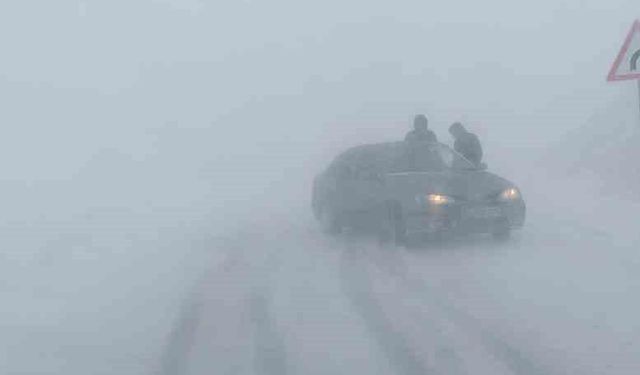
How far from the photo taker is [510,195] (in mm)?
14008

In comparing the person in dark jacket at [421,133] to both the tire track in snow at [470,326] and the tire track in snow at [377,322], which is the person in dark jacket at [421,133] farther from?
the tire track in snow at [470,326]

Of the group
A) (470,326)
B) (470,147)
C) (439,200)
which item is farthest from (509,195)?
(470,326)

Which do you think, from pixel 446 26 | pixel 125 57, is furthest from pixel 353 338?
pixel 446 26

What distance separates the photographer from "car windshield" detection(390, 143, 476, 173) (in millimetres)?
15180

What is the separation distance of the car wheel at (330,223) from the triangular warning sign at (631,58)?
5514mm

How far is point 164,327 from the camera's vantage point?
30.8 ft

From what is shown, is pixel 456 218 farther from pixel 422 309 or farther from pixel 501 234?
pixel 422 309

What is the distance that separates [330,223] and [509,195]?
2776 mm

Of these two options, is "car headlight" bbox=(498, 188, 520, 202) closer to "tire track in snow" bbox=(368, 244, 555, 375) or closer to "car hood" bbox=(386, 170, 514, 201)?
"car hood" bbox=(386, 170, 514, 201)

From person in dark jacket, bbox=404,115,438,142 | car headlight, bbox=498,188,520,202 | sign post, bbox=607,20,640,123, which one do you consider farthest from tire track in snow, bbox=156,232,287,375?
person in dark jacket, bbox=404,115,438,142

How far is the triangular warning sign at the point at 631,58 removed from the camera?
1085 centimetres

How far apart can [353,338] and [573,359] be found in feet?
5.83

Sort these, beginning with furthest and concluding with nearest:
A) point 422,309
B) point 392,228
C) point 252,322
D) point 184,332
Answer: point 392,228
point 422,309
point 252,322
point 184,332

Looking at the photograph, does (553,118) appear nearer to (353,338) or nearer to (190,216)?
(190,216)
